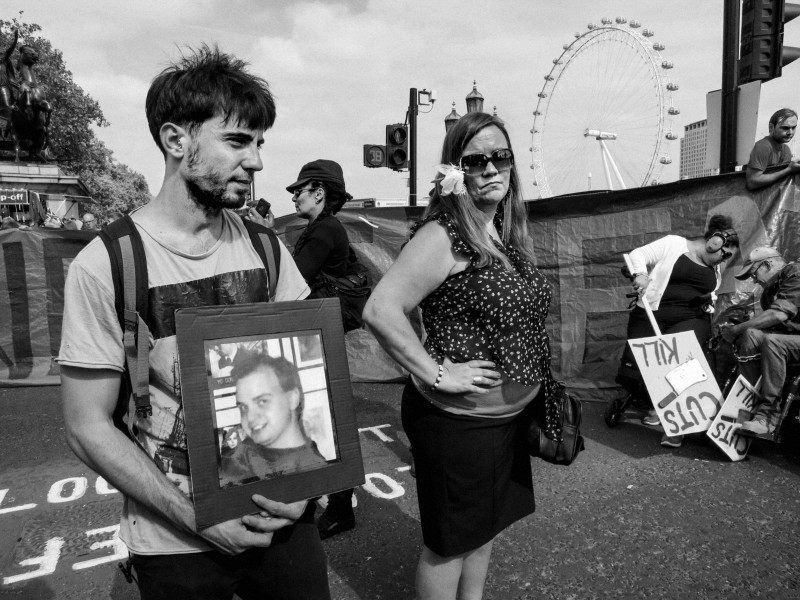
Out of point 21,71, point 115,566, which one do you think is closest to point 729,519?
point 115,566

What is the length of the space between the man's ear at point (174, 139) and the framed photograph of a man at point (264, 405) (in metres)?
0.40

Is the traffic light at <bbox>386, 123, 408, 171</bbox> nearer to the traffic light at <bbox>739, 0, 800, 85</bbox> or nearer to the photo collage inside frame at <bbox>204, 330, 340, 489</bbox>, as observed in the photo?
the traffic light at <bbox>739, 0, 800, 85</bbox>

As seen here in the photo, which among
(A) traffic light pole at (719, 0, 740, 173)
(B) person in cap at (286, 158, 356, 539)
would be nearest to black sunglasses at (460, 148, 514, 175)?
(B) person in cap at (286, 158, 356, 539)

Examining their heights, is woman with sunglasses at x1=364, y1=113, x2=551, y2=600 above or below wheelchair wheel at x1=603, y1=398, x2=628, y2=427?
above

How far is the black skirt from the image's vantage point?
1953 mm

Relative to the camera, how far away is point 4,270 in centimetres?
705

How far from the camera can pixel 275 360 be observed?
131 centimetres

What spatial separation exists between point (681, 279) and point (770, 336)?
767 mm

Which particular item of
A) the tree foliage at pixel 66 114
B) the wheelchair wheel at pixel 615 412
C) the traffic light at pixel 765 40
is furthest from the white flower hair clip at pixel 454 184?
the tree foliage at pixel 66 114

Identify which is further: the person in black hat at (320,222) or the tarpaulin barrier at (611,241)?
the tarpaulin barrier at (611,241)

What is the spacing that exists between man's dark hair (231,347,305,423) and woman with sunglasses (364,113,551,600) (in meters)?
0.68

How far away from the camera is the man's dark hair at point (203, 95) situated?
4.48ft

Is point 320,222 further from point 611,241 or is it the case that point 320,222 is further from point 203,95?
point 611,241

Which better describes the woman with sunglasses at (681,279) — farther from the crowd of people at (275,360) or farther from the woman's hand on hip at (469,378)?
the woman's hand on hip at (469,378)
